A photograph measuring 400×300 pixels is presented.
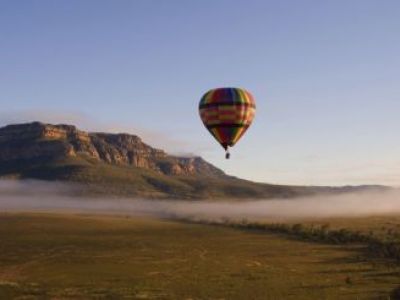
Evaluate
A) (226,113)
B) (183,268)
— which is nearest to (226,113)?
(226,113)

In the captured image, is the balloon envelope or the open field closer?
the open field

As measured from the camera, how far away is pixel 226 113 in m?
53.3

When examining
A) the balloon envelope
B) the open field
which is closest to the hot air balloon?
the balloon envelope

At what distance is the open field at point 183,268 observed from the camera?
44281 millimetres

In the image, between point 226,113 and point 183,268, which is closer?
point 226,113

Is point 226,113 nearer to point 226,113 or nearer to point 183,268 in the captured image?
point 226,113

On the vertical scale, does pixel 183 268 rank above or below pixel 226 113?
below

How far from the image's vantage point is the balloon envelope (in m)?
53.3

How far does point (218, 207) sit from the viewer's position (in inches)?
7854

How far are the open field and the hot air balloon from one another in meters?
11.1

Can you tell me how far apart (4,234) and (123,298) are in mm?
56538

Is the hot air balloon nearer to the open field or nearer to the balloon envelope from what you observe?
Result: the balloon envelope

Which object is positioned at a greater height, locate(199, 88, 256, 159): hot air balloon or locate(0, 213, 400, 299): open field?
locate(199, 88, 256, 159): hot air balloon

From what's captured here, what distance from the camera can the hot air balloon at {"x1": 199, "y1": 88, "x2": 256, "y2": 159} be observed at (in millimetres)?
53344
